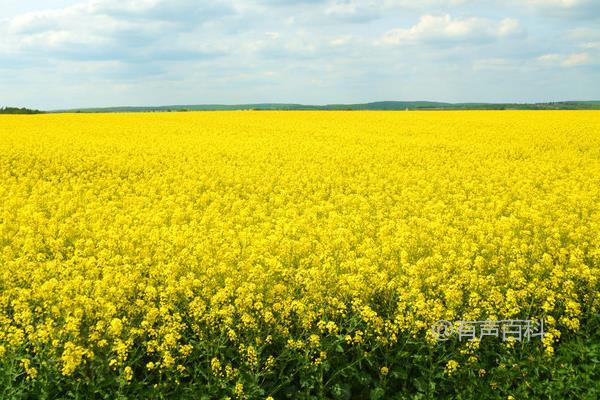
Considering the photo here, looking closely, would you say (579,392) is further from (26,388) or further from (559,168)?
(559,168)

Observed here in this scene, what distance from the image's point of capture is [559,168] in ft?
50.5

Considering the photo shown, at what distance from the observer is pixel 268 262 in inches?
267

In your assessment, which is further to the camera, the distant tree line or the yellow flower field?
the distant tree line

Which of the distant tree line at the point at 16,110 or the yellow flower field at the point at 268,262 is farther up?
the distant tree line at the point at 16,110

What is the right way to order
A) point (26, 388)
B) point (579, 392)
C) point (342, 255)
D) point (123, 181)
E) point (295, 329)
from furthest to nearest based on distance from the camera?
point (123, 181)
point (342, 255)
point (295, 329)
point (579, 392)
point (26, 388)

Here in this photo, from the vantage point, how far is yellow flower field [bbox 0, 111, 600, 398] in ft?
17.5

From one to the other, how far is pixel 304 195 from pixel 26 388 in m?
8.09

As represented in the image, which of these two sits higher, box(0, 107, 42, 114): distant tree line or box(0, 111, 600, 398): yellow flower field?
box(0, 107, 42, 114): distant tree line

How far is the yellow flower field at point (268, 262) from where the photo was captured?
5.34 metres

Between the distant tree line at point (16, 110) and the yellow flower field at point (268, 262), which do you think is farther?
the distant tree line at point (16, 110)

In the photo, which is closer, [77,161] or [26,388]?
[26,388]

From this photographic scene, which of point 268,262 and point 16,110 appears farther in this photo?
point 16,110

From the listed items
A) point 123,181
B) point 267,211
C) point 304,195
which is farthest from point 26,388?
point 123,181

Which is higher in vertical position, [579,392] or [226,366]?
[226,366]
